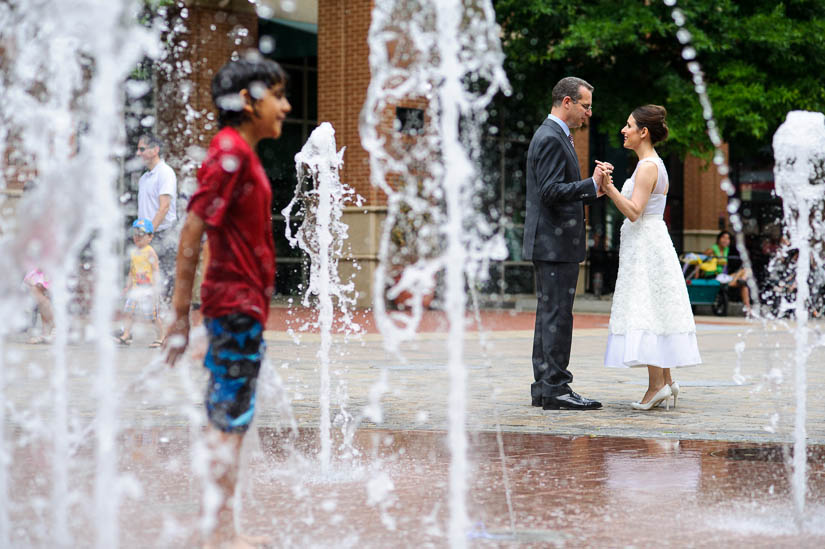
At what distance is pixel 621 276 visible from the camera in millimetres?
7598

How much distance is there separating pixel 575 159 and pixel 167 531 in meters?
4.20

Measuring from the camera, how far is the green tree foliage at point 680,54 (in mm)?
18969

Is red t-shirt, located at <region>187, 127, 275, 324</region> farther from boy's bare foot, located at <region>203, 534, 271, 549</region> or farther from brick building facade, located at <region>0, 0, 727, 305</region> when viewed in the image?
brick building facade, located at <region>0, 0, 727, 305</region>

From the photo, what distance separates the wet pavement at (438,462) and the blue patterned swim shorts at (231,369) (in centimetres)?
12

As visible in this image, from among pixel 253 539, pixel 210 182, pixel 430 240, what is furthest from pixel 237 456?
pixel 430 240

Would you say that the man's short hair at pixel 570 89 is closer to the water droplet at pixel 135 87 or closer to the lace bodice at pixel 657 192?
the lace bodice at pixel 657 192

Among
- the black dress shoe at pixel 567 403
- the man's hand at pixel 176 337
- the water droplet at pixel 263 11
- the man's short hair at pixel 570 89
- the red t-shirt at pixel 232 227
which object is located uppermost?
the water droplet at pixel 263 11

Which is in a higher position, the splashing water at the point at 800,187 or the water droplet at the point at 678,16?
the water droplet at the point at 678,16

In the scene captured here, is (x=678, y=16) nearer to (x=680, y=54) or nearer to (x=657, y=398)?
(x=680, y=54)

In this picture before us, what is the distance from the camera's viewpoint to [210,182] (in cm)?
366

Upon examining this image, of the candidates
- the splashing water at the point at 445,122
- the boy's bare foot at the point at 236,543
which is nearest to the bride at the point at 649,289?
the splashing water at the point at 445,122

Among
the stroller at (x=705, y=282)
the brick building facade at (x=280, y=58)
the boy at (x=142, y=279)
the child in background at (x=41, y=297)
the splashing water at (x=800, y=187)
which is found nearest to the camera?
the splashing water at (x=800, y=187)

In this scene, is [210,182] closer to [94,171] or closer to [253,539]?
[94,171]

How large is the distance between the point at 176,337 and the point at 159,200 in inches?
267
